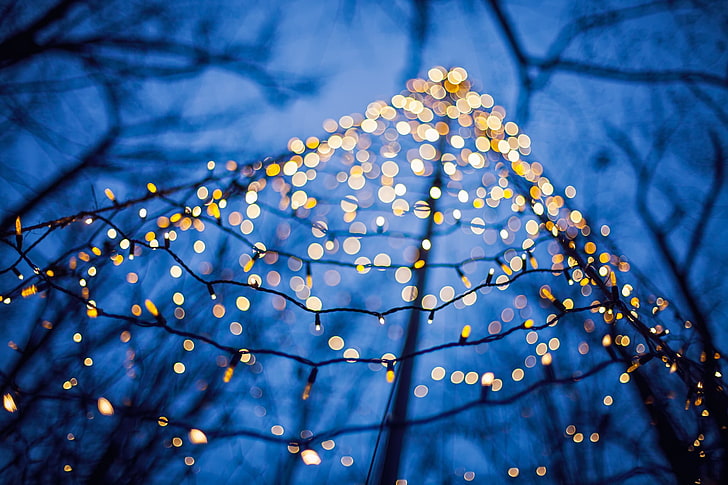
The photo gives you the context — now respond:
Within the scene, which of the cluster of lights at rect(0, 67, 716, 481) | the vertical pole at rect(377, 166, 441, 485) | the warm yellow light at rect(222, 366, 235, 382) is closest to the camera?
the warm yellow light at rect(222, 366, 235, 382)

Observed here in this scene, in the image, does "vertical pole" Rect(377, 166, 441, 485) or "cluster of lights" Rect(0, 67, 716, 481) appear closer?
"cluster of lights" Rect(0, 67, 716, 481)

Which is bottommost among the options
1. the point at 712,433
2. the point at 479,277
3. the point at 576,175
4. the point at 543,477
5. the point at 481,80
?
the point at 543,477

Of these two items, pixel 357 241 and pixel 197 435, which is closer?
pixel 197 435

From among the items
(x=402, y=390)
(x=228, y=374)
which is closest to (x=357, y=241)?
(x=402, y=390)

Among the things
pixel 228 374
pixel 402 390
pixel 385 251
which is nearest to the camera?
pixel 228 374

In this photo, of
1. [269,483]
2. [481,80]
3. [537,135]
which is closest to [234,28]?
[481,80]

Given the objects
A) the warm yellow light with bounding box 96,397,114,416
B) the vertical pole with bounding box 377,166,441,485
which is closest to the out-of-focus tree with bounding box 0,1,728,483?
the vertical pole with bounding box 377,166,441,485

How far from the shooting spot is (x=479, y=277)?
1.70 metres

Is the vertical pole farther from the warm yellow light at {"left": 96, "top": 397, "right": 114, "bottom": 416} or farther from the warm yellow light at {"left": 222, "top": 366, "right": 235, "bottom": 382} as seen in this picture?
the warm yellow light at {"left": 96, "top": 397, "right": 114, "bottom": 416}

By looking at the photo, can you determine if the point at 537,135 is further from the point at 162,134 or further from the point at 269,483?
the point at 269,483

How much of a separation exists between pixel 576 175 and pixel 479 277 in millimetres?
521

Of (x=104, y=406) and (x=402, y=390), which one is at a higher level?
(x=402, y=390)

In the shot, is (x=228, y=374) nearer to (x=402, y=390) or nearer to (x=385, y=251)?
(x=402, y=390)

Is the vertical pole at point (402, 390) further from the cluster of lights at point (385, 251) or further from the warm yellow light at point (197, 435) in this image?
the warm yellow light at point (197, 435)
